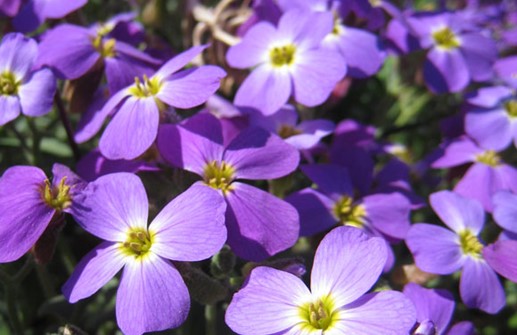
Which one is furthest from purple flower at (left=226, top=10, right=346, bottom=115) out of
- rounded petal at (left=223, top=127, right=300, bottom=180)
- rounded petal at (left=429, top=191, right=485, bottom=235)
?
rounded petal at (left=429, top=191, right=485, bottom=235)

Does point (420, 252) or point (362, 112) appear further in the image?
point (362, 112)

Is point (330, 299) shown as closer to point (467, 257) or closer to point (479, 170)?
point (467, 257)

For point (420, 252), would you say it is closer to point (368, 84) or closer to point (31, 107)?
point (31, 107)

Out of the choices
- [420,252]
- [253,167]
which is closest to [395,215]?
[420,252]

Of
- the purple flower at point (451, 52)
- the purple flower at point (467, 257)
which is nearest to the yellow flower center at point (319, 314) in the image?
the purple flower at point (467, 257)

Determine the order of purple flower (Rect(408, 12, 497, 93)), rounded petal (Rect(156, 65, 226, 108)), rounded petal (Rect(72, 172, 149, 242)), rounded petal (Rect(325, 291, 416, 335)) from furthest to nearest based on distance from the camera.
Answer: purple flower (Rect(408, 12, 497, 93)) < rounded petal (Rect(156, 65, 226, 108)) < rounded petal (Rect(72, 172, 149, 242)) < rounded petal (Rect(325, 291, 416, 335))

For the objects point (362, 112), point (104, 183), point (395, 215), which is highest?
point (104, 183)

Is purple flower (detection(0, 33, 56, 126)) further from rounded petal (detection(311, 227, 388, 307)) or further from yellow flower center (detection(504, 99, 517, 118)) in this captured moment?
yellow flower center (detection(504, 99, 517, 118))
